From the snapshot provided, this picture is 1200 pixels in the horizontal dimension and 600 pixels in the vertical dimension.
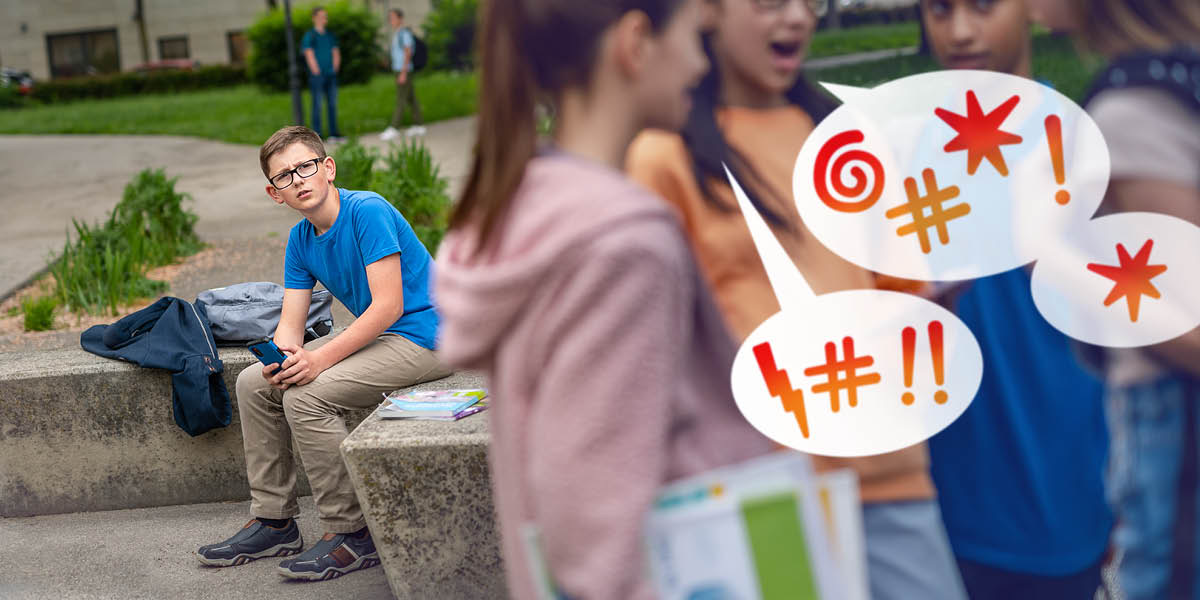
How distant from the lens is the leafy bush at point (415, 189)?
20.9ft

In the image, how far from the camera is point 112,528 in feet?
13.6

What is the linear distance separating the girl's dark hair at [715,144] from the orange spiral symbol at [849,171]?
6cm

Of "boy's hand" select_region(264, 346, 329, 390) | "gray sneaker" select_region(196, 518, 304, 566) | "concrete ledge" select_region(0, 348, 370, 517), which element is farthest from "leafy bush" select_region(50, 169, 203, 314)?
"boy's hand" select_region(264, 346, 329, 390)

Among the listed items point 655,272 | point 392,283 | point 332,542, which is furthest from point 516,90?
point 332,542

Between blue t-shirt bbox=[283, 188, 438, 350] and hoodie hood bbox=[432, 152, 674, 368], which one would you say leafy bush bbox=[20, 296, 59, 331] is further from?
hoodie hood bbox=[432, 152, 674, 368]

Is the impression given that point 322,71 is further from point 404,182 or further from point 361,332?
point 361,332

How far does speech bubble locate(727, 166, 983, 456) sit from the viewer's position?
1.69m

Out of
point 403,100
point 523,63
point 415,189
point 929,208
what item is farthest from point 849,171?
point 403,100

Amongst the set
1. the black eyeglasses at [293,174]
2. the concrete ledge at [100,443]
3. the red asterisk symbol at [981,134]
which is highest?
the red asterisk symbol at [981,134]

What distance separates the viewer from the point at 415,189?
657 cm

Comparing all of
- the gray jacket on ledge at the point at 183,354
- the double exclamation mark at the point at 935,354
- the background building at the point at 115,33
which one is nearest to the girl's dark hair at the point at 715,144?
the double exclamation mark at the point at 935,354

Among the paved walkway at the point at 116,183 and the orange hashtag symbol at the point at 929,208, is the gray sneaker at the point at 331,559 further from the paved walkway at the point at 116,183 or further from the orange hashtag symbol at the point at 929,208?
the orange hashtag symbol at the point at 929,208

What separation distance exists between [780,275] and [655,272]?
1.24ft

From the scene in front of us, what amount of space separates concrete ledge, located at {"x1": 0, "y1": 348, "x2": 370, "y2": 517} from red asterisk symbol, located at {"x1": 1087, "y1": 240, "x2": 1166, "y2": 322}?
3.15 metres
